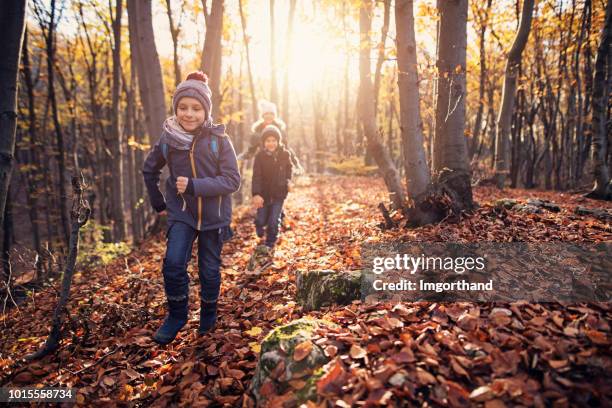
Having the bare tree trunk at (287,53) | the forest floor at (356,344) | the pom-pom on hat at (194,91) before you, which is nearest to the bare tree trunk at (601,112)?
the forest floor at (356,344)

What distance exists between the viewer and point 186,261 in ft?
9.63

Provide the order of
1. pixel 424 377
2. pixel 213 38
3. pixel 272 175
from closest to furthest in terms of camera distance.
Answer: pixel 424 377
pixel 272 175
pixel 213 38

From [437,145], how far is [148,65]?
19.9 feet

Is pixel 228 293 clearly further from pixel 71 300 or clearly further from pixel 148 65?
pixel 148 65

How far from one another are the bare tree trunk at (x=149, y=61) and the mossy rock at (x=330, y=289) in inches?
227

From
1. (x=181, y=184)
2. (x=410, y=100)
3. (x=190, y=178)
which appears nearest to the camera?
(x=181, y=184)

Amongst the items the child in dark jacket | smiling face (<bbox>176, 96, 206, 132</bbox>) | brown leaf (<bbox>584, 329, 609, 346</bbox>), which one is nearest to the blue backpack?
smiling face (<bbox>176, 96, 206, 132</bbox>)

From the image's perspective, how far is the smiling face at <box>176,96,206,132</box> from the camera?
291 centimetres

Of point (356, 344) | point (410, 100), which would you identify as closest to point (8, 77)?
point (356, 344)

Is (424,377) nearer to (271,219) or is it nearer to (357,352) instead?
(357,352)

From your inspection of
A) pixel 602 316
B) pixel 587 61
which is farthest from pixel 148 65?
pixel 587 61

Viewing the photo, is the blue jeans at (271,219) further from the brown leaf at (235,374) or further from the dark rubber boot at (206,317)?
the brown leaf at (235,374)

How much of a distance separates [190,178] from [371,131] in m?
4.34

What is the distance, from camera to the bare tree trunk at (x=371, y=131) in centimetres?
608
